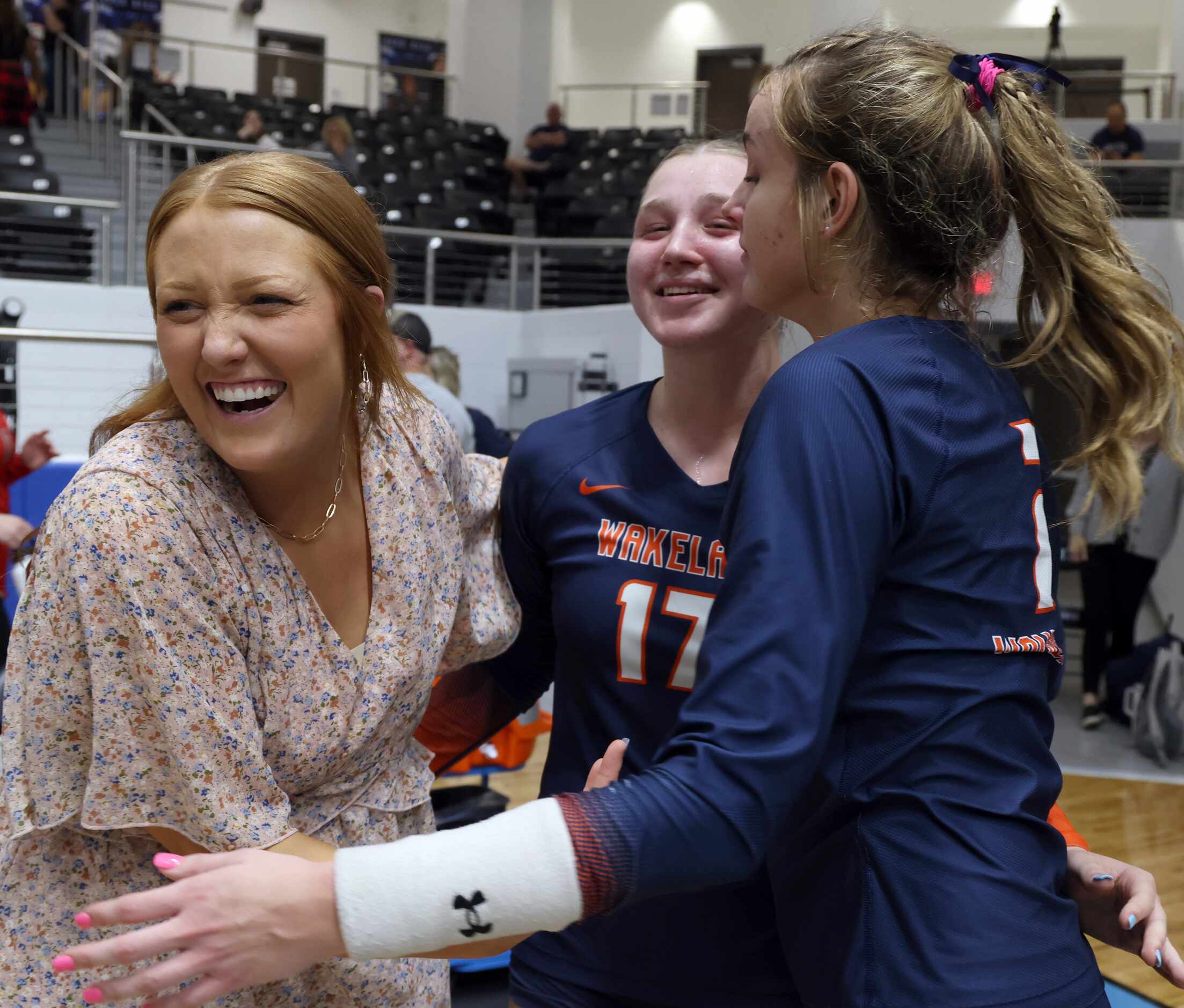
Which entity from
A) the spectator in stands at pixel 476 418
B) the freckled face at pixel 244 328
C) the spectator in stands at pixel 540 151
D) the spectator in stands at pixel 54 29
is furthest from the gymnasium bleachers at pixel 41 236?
the freckled face at pixel 244 328

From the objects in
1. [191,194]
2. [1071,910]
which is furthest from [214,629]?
[1071,910]

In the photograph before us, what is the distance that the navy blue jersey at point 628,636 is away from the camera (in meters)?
1.29

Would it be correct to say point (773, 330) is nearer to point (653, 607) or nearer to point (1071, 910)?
point (653, 607)

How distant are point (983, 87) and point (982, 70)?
0.07ft

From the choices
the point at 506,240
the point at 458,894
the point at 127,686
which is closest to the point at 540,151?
the point at 506,240

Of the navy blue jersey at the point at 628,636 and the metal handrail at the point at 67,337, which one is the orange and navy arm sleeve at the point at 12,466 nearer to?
the metal handrail at the point at 67,337

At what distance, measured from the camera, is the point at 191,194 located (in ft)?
3.60

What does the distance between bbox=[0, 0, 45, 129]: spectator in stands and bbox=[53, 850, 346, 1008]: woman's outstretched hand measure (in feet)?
38.1

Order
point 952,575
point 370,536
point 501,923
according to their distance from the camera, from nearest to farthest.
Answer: point 501,923, point 952,575, point 370,536

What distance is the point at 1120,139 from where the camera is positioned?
1014cm

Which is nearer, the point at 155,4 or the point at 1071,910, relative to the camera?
the point at 1071,910

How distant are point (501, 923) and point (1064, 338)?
678 mm

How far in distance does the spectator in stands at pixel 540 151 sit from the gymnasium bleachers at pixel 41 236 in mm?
5229

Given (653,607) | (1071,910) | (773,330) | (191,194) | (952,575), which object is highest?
(191,194)
